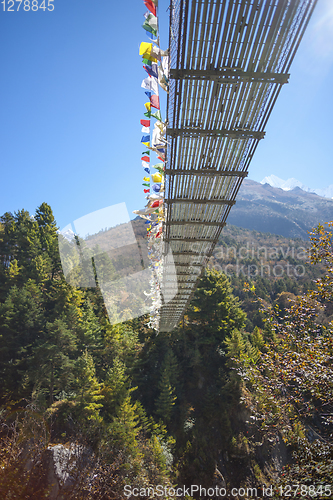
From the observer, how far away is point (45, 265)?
20672 mm

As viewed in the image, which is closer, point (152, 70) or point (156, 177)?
point (152, 70)

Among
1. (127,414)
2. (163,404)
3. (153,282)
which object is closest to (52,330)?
(127,414)

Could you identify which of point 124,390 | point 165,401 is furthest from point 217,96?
point 165,401

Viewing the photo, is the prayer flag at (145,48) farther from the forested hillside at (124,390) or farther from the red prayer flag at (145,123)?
the forested hillside at (124,390)

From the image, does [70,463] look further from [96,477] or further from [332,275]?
[332,275]

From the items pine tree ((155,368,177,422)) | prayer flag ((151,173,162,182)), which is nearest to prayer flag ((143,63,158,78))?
prayer flag ((151,173,162,182))

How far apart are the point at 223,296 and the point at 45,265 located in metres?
14.5

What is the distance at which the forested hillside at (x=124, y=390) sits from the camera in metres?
8.77

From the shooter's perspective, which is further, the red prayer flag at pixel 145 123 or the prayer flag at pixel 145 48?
the red prayer flag at pixel 145 123

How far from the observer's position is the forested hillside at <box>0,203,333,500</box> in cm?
877

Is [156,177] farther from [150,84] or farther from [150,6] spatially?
[150,6]

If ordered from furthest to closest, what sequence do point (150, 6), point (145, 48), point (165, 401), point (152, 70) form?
point (165, 401), point (152, 70), point (145, 48), point (150, 6)

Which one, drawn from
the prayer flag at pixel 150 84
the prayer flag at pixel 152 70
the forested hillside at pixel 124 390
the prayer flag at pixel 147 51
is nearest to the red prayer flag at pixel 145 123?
the prayer flag at pixel 150 84

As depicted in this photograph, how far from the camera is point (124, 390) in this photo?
14.2 metres
